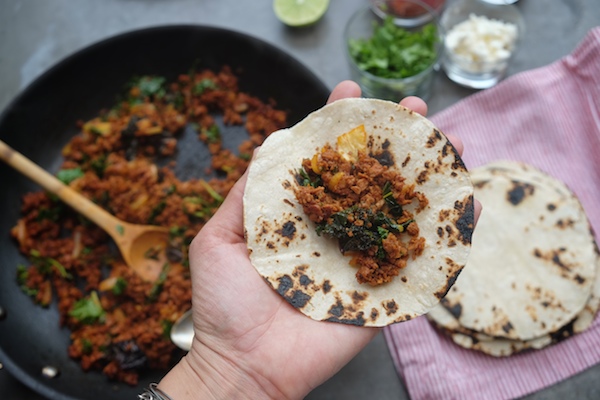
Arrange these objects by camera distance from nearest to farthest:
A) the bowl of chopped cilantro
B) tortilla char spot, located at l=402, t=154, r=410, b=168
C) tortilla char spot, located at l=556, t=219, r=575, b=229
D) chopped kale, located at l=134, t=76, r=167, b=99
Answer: tortilla char spot, located at l=402, t=154, r=410, b=168, tortilla char spot, located at l=556, t=219, r=575, b=229, the bowl of chopped cilantro, chopped kale, located at l=134, t=76, r=167, b=99

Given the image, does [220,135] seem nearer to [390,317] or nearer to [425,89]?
[425,89]

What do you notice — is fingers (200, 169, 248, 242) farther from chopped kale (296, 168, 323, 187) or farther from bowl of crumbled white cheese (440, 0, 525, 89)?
bowl of crumbled white cheese (440, 0, 525, 89)

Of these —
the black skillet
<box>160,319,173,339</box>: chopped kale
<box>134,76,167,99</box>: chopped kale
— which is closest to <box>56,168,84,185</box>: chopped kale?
the black skillet

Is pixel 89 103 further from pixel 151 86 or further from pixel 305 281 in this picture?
pixel 305 281

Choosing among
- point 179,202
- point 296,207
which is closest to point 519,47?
point 296,207

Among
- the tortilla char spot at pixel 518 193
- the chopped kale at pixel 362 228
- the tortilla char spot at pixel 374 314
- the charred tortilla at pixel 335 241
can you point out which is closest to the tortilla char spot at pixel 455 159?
the charred tortilla at pixel 335 241

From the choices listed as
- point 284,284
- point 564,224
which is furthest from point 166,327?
point 564,224
